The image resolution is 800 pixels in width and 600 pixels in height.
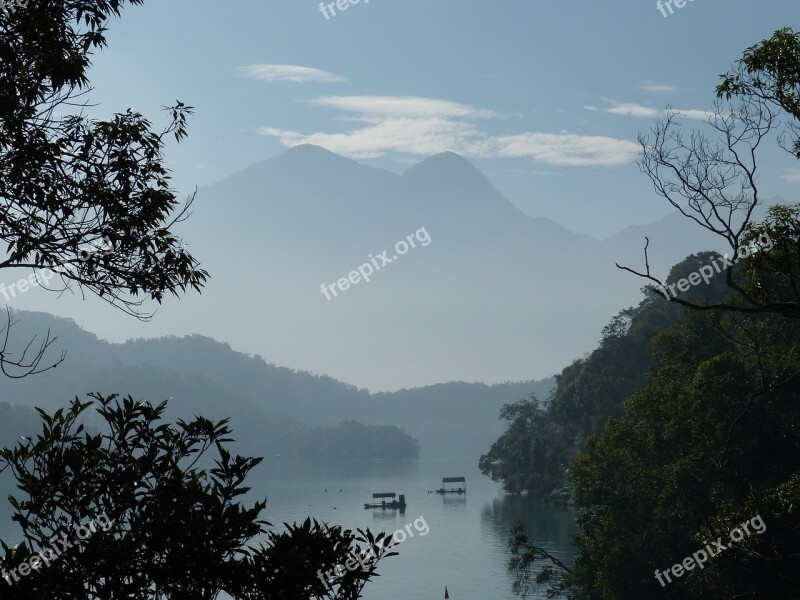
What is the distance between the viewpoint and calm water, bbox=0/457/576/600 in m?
55.7

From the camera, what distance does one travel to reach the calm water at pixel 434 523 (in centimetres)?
5569

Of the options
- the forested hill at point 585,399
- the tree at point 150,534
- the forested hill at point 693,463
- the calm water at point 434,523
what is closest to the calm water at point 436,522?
the calm water at point 434,523

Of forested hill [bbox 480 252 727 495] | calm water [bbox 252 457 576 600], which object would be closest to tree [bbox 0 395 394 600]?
calm water [bbox 252 457 576 600]

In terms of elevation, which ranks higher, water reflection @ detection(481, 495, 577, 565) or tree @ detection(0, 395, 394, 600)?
water reflection @ detection(481, 495, 577, 565)

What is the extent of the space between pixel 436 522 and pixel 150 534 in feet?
285

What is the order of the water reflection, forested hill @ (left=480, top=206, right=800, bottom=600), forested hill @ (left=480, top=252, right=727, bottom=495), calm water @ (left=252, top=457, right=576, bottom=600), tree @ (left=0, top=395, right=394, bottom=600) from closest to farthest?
tree @ (left=0, top=395, right=394, bottom=600), forested hill @ (left=480, top=206, right=800, bottom=600), calm water @ (left=252, top=457, right=576, bottom=600), the water reflection, forested hill @ (left=480, top=252, right=727, bottom=495)

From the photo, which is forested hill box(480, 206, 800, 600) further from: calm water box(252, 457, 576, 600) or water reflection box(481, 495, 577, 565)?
water reflection box(481, 495, 577, 565)

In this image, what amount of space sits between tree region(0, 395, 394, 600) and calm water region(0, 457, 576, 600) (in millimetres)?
27042

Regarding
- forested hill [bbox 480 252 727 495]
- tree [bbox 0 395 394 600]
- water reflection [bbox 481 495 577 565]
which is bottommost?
tree [bbox 0 395 394 600]

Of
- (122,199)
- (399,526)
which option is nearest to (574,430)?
(399,526)

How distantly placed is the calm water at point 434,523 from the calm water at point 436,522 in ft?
0.22

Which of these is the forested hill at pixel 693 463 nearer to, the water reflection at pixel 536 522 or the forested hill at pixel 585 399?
the water reflection at pixel 536 522

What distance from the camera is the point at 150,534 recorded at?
22.7 ft

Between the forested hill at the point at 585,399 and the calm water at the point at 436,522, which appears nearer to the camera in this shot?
the calm water at the point at 436,522
